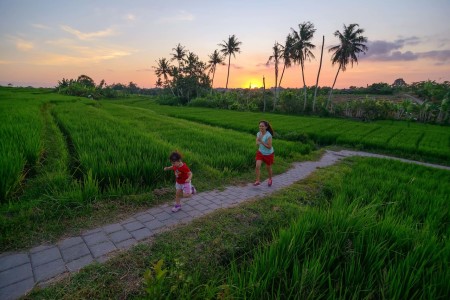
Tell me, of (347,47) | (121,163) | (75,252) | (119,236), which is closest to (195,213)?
(119,236)

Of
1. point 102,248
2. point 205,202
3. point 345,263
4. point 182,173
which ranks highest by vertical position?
point 182,173

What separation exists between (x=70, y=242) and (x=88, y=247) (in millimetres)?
273

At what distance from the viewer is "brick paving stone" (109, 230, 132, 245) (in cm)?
287

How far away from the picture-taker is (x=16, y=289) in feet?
6.79

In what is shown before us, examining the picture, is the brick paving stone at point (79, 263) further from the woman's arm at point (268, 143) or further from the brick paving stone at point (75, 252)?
the woman's arm at point (268, 143)

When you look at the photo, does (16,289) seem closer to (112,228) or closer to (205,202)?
(112,228)

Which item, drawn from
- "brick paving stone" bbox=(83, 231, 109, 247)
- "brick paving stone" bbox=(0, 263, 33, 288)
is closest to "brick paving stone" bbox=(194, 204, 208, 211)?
"brick paving stone" bbox=(83, 231, 109, 247)

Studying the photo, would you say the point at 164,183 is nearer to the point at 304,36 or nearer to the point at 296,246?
the point at 296,246

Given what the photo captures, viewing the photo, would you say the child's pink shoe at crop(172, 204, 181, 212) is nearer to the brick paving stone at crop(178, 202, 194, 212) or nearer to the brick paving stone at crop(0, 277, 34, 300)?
the brick paving stone at crop(178, 202, 194, 212)

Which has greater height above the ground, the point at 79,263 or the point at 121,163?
the point at 121,163

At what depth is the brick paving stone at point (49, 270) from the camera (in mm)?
2225

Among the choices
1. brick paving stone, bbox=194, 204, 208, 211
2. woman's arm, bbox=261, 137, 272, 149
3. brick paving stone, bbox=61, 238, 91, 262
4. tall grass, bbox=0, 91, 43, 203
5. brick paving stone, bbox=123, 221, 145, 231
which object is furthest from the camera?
woman's arm, bbox=261, 137, 272, 149

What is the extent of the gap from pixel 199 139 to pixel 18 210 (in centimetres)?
607

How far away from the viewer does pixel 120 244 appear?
2.78m
